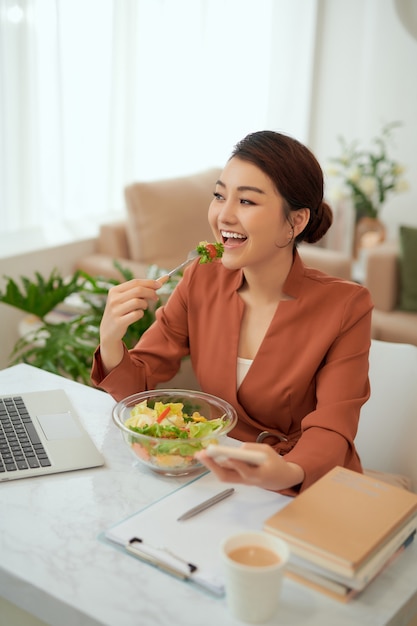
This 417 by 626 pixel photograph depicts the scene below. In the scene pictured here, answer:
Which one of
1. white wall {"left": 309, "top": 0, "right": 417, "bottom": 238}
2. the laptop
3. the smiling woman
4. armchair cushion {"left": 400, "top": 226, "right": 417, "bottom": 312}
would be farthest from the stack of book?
white wall {"left": 309, "top": 0, "right": 417, "bottom": 238}

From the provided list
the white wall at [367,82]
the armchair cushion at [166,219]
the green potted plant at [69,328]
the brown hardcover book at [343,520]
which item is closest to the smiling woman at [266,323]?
the brown hardcover book at [343,520]

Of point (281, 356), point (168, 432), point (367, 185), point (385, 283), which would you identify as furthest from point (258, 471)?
point (367, 185)

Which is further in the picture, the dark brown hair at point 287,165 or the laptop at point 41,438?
the dark brown hair at point 287,165

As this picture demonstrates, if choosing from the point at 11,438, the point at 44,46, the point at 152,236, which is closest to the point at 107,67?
the point at 44,46

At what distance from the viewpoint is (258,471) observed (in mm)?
1215

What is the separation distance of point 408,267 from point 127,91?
155 centimetres

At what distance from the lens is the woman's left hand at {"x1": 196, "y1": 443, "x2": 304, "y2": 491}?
3.87 ft

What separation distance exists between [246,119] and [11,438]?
130 inches

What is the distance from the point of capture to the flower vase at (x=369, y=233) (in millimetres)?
4242

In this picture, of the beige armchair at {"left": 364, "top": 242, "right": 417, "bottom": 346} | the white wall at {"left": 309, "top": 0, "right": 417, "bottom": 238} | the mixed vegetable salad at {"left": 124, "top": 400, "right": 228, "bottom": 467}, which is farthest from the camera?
the white wall at {"left": 309, "top": 0, "right": 417, "bottom": 238}

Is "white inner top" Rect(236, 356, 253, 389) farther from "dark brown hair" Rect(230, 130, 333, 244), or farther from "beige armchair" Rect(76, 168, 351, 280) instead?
"beige armchair" Rect(76, 168, 351, 280)

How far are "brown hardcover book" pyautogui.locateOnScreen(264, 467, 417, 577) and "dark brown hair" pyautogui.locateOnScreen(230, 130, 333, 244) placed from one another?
604mm

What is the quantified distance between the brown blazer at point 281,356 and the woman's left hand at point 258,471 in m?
0.18

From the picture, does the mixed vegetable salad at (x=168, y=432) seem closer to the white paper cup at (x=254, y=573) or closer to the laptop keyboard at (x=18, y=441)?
the laptop keyboard at (x=18, y=441)
